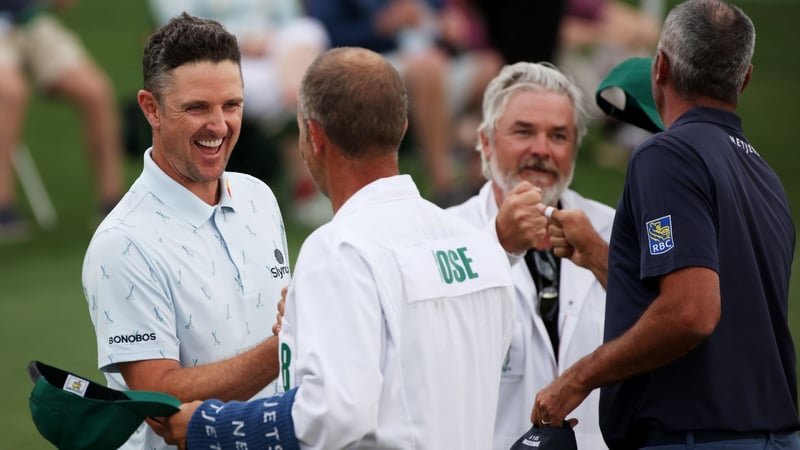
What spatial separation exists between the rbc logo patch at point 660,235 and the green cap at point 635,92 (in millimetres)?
870

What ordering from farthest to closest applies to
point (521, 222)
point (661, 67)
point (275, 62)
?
point (275, 62) → point (521, 222) → point (661, 67)

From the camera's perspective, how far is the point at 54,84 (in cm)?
1007

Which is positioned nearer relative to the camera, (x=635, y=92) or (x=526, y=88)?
(x=635, y=92)

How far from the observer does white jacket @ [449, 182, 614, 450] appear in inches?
163

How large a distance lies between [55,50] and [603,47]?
232 inches

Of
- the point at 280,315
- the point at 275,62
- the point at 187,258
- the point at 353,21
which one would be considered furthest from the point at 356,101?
the point at 353,21

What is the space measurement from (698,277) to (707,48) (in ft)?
2.02

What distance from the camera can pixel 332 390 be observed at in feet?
9.80

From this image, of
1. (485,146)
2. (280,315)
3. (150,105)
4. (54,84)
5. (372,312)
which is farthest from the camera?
(54,84)

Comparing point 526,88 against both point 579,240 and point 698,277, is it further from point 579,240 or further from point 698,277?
point 698,277

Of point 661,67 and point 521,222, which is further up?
point 661,67

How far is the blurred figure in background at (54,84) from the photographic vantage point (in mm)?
9805

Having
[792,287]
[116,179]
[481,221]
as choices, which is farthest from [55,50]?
[481,221]

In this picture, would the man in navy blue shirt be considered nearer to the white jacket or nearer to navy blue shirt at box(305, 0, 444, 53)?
the white jacket
